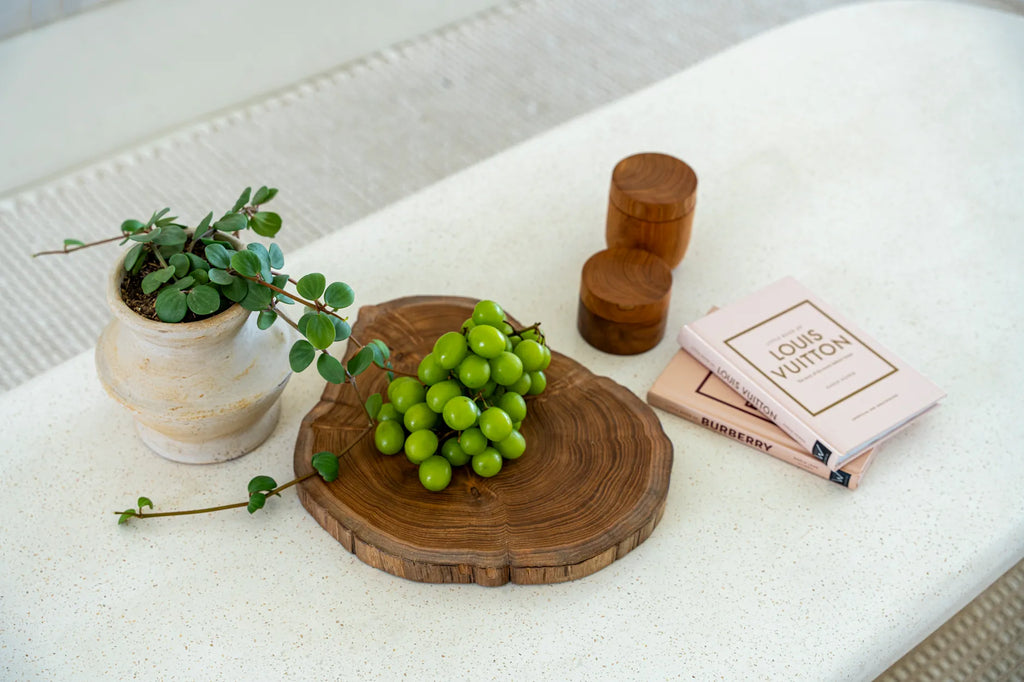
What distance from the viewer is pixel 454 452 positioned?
31.8 inches

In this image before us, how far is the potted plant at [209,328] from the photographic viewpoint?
0.73 m

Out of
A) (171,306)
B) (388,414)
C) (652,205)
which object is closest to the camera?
(171,306)

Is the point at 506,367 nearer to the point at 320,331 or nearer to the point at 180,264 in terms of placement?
the point at 320,331

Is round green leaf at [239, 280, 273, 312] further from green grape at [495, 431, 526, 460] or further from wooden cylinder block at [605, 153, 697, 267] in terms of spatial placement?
wooden cylinder block at [605, 153, 697, 267]

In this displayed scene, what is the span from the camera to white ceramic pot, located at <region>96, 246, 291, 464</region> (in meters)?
0.75

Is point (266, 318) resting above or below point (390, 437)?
above

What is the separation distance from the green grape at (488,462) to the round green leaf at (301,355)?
0.53ft

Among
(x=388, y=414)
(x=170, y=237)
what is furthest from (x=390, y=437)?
(x=170, y=237)

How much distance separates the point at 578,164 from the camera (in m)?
1.20

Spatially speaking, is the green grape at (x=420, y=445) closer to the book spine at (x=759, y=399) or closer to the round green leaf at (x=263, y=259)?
the round green leaf at (x=263, y=259)

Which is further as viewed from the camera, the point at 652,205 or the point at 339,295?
the point at 652,205

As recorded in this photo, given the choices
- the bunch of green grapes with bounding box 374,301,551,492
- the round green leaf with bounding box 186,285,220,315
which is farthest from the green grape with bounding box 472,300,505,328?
the round green leaf with bounding box 186,285,220,315

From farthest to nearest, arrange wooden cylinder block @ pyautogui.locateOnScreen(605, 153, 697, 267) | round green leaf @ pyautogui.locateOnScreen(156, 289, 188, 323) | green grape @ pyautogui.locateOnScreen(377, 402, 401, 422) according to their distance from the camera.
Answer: wooden cylinder block @ pyautogui.locateOnScreen(605, 153, 697, 267) < green grape @ pyautogui.locateOnScreen(377, 402, 401, 422) < round green leaf @ pyautogui.locateOnScreen(156, 289, 188, 323)

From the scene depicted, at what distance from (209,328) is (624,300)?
381 millimetres
